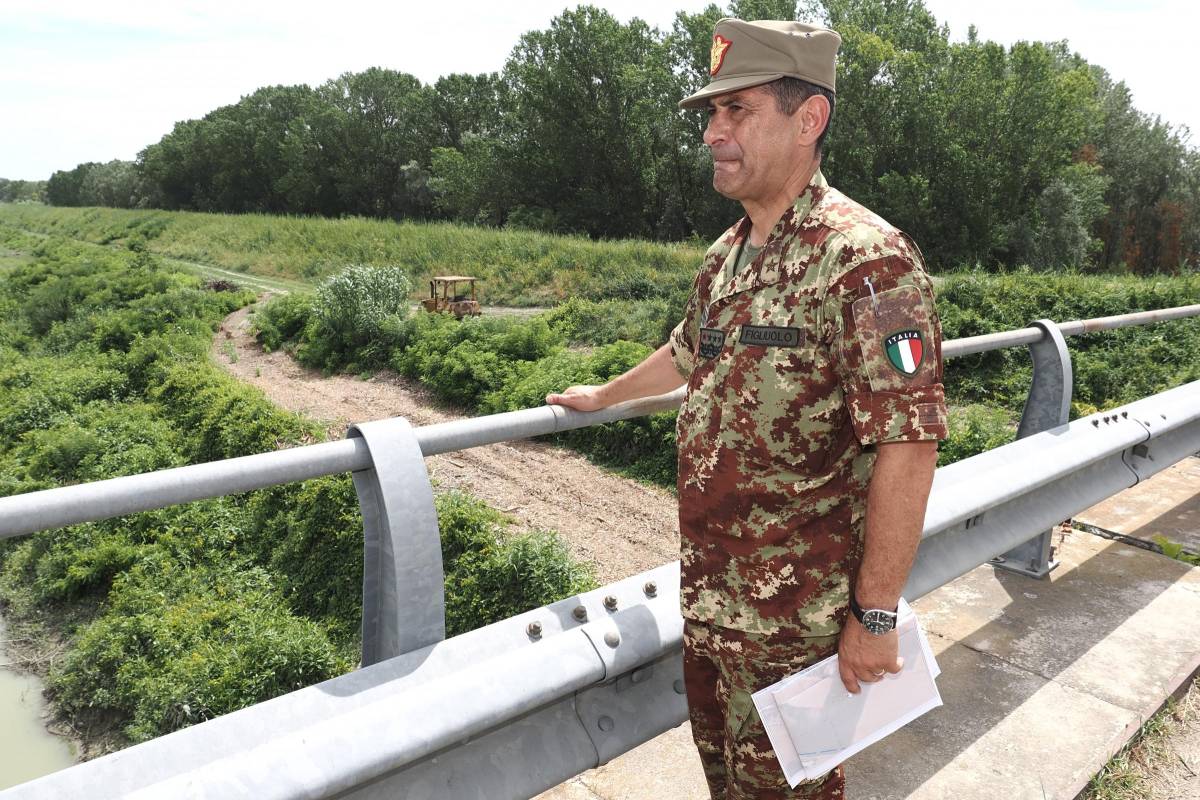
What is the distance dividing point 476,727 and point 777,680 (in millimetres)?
693

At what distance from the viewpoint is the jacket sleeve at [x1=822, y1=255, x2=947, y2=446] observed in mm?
1632

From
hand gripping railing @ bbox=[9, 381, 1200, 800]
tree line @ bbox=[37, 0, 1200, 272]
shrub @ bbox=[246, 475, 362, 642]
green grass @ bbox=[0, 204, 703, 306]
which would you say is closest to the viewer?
hand gripping railing @ bbox=[9, 381, 1200, 800]

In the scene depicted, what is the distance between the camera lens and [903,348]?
163cm

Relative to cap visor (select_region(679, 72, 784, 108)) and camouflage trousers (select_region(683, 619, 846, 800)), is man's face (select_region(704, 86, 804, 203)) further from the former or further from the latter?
camouflage trousers (select_region(683, 619, 846, 800))

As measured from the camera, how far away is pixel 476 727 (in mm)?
1538

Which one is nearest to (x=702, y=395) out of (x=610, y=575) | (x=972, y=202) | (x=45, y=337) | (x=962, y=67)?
(x=610, y=575)

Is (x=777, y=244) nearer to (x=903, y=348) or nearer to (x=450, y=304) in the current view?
(x=903, y=348)

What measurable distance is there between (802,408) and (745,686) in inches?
24.5

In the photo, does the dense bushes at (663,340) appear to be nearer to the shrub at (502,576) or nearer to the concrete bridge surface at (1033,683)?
the shrub at (502,576)

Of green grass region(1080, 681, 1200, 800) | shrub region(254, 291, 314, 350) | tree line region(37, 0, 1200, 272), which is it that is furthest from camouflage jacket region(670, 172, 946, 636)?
tree line region(37, 0, 1200, 272)

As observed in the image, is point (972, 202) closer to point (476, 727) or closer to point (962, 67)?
point (962, 67)

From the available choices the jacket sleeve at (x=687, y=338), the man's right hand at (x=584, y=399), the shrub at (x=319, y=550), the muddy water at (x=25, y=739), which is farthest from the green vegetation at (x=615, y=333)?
the man's right hand at (x=584, y=399)

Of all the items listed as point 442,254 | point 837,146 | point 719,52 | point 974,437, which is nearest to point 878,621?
point 719,52

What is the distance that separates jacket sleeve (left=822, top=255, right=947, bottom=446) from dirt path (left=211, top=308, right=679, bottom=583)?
7.19m
